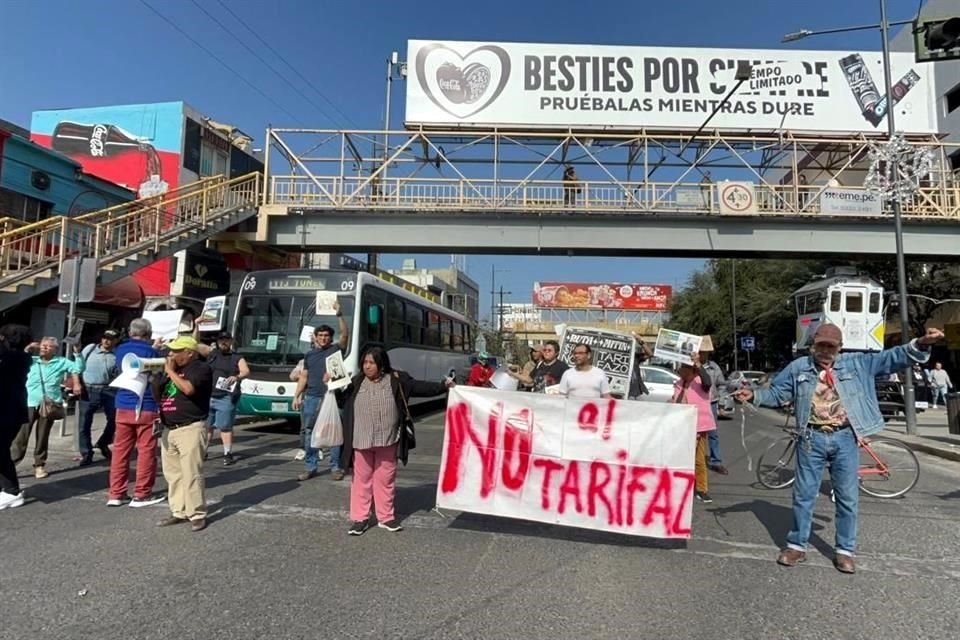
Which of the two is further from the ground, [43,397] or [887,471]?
[43,397]

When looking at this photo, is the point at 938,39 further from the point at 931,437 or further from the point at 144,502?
the point at 144,502

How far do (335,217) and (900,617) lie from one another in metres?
20.4

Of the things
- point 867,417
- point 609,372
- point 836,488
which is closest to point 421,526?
point 836,488

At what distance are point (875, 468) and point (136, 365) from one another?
8.53m

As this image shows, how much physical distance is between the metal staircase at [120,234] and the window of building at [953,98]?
36.1 metres

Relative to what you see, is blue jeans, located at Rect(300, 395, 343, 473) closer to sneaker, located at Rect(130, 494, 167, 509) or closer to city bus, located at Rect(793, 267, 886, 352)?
sneaker, located at Rect(130, 494, 167, 509)

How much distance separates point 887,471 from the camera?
25.2 feet

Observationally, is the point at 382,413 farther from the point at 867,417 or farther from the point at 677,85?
the point at 677,85

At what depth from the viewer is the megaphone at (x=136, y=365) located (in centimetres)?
654

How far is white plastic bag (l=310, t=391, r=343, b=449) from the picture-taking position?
6.82m

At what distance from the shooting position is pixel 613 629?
3.78 metres

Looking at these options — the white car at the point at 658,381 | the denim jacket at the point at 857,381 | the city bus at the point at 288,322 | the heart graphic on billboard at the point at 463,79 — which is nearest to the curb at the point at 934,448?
the white car at the point at 658,381

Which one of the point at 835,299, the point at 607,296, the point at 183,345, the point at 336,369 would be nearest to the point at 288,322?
the point at 336,369

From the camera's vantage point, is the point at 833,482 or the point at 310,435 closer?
the point at 833,482
